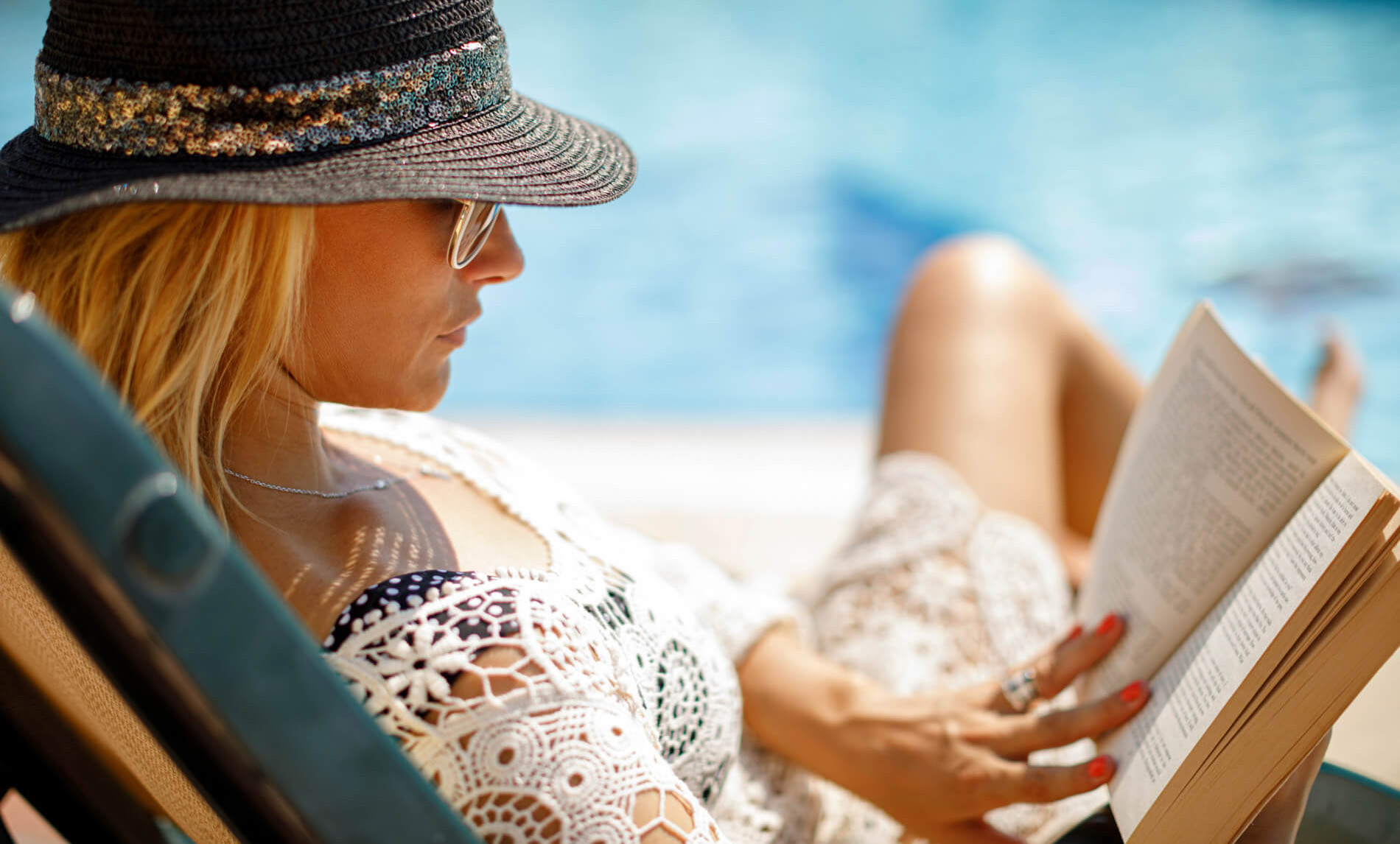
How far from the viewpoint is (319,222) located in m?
0.92

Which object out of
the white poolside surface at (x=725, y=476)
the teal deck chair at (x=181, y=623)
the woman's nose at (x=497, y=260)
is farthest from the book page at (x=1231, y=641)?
the white poolside surface at (x=725, y=476)

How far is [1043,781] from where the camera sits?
3.79ft

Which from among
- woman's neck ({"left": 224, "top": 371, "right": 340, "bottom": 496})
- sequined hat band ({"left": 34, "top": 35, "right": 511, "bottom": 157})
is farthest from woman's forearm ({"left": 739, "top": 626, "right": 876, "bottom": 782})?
sequined hat band ({"left": 34, "top": 35, "right": 511, "bottom": 157})

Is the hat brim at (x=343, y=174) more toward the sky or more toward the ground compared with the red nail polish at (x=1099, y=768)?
more toward the sky

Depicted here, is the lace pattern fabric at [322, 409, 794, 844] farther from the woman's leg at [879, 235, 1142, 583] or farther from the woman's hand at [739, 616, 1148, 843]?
the woman's leg at [879, 235, 1142, 583]

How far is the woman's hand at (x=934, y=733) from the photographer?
45.8 inches

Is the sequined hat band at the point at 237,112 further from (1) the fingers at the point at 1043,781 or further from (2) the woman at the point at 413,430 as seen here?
(1) the fingers at the point at 1043,781

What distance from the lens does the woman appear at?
32.4 inches

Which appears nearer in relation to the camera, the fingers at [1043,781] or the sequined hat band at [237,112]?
the sequined hat band at [237,112]

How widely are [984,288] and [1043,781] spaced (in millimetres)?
1067

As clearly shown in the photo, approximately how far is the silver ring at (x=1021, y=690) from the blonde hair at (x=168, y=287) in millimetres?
947

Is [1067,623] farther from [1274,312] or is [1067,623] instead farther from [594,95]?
[594,95]

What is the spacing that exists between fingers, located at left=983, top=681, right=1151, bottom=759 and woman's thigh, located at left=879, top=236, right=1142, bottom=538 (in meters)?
0.63

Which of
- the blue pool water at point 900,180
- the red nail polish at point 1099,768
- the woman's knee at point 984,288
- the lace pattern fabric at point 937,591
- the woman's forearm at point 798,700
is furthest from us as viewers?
the blue pool water at point 900,180
